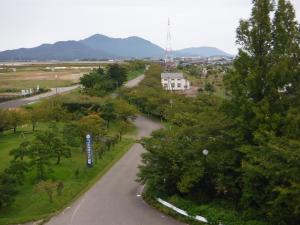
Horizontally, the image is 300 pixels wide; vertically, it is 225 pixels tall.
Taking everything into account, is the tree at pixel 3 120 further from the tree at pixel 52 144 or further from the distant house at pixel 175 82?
the distant house at pixel 175 82

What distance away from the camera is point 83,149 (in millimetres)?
28391

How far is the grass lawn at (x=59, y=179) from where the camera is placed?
17.2 m

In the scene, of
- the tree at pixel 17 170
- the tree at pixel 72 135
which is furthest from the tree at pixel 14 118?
the tree at pixel 17 170

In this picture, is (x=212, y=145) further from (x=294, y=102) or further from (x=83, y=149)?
(x=83, y=149)

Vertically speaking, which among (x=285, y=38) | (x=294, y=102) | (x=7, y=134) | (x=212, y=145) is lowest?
(x=7, y=134)

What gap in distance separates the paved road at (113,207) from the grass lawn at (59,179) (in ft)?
1.79

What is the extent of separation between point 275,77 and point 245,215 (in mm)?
5022

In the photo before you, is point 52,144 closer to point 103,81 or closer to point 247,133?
point 247,133

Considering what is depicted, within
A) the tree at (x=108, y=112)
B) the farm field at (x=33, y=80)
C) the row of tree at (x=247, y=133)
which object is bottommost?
the farm field at (x=33, y=80)

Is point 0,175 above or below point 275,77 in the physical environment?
below

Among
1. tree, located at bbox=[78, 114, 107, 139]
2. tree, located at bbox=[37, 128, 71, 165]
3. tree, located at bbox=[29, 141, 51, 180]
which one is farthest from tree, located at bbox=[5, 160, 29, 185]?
tree, located at bbox=[78, 114, 107, 139]

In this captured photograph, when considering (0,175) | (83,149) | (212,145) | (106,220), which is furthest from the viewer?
(83,149)

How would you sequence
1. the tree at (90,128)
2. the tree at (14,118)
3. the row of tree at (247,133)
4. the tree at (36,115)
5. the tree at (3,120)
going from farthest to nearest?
the tree at (36,115) < the tree at (14,118) < the tree at (3,120) < the tree at (90,128) < the row of tree at (247,133)

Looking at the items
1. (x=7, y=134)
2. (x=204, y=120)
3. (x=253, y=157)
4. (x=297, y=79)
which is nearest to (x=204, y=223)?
(x=253, y=157)
